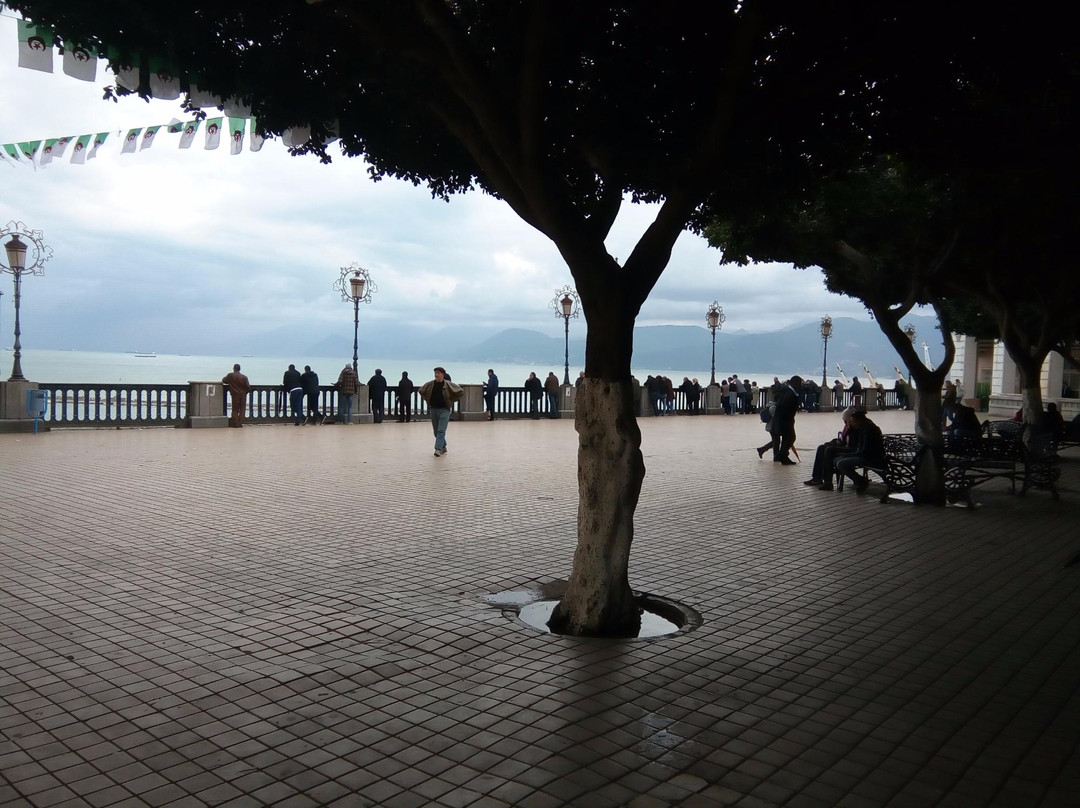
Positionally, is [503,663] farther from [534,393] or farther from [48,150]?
[534,393]

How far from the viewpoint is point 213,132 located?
11.6 meters

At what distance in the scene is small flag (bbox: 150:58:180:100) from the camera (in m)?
6.45

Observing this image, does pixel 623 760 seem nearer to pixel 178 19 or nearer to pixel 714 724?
pixel 714 724

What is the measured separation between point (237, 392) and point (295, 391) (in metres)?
1.98

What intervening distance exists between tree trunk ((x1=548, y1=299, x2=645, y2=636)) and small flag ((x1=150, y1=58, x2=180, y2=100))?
3.91 meters

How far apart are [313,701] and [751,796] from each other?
7.43 ft

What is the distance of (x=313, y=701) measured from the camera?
439 centimetres

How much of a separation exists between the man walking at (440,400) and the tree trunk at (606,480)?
1017 centimetres

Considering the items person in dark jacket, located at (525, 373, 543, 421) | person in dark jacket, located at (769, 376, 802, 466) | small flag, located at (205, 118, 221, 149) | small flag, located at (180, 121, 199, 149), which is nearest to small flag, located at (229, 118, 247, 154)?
small flag, located at (205, 118, 221, 149)

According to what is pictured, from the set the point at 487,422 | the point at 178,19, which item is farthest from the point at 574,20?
the point at 487,422

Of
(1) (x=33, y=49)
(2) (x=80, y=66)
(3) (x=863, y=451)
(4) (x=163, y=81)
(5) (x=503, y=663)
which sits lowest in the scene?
(5) (x=503, y=663)

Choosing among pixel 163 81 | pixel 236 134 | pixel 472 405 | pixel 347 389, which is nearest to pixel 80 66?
pixel 163 81

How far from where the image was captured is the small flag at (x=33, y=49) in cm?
671

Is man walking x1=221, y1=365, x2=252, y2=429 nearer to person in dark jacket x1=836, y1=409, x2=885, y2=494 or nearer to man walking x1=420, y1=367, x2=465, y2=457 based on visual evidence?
man walking x1=420, y1=367, x2=465, y2=457
